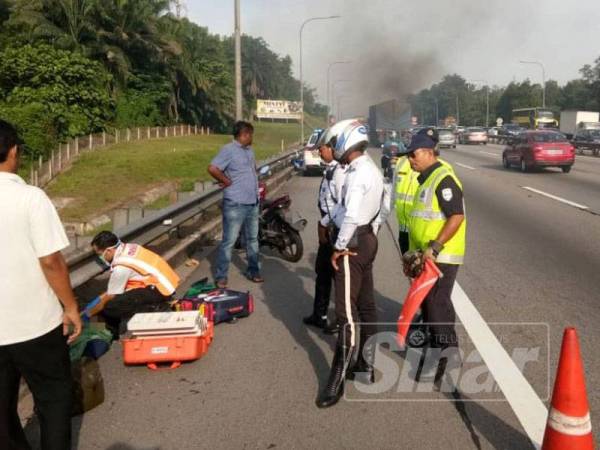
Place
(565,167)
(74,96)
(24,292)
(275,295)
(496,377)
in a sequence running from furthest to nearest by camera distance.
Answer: (74,96)
(565,167)
(275,295)
(496,377)
(24,292)

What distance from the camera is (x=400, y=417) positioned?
396 cm

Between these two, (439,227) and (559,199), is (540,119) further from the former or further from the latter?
(439,227)

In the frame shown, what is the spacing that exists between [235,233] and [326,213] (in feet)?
7.38

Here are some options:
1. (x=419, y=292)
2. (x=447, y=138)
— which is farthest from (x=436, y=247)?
(x=447, y=138)

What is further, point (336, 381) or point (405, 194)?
point (405, 194)

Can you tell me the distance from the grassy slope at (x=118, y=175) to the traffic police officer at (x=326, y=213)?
12783 millimetres

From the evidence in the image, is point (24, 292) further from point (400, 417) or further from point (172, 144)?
point (172, 144)

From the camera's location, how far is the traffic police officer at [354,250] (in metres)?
4.27

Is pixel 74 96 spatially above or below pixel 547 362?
above

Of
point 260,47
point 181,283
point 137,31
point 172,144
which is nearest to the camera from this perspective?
point 181,283

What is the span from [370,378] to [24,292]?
250 cm

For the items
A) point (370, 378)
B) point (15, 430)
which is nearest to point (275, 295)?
point (370, 378)

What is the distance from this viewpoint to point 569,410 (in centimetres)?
312

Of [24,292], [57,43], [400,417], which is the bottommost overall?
[400,417]
